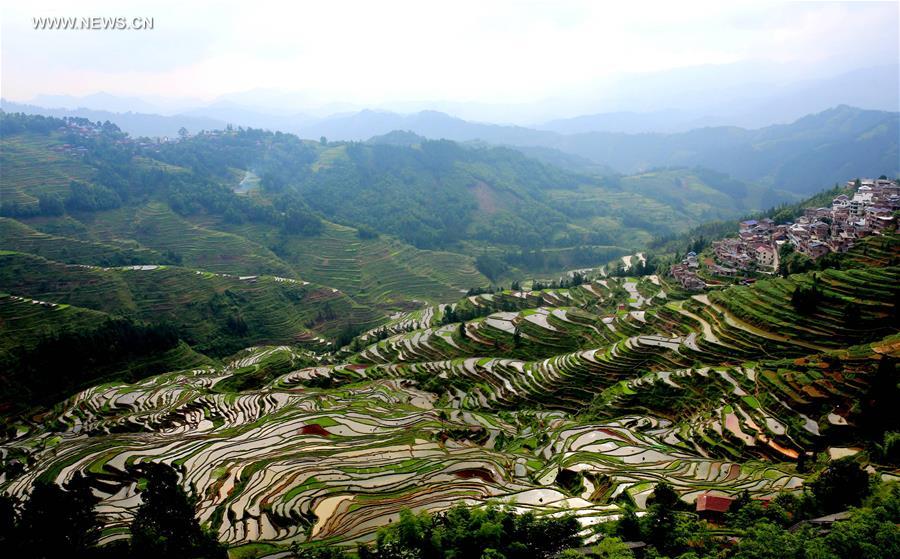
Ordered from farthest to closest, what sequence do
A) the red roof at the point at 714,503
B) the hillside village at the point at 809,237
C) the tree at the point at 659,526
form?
the hillside village at the point at 809,237 → the red roof at the point at 714,503 → the tree at the point at 659,526

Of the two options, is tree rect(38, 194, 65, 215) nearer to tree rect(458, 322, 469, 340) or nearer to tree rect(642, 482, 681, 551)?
tree rect(458, 322, 469, 340)

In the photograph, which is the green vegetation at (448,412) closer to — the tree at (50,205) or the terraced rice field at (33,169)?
the tree at (50,205)

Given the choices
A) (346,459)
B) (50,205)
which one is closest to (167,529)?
(346,459)

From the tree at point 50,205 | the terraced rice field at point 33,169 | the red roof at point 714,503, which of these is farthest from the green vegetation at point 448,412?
the terraced rice field at point 33,169

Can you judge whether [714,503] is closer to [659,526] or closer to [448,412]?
[659,526]

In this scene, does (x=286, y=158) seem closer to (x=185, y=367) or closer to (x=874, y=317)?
(x=185, y=367)

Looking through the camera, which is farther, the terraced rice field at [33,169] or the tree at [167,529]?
the terraced rice field at [33,169]
